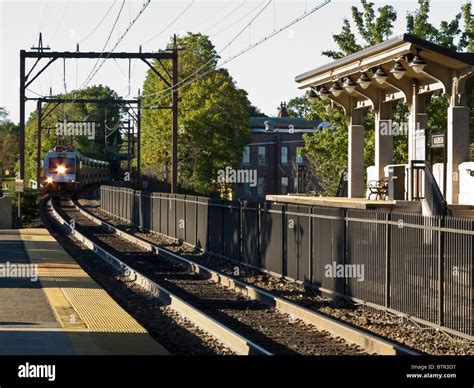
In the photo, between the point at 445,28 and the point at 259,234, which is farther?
the point at 445,28

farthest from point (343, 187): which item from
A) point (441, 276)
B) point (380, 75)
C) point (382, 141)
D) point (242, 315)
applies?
point (441, 276)

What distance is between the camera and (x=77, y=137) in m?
110

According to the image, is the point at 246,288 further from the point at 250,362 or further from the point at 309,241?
the point at 250,362

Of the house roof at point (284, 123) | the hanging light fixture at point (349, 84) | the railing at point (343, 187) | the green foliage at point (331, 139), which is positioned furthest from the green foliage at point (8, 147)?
the hanging light fixture at point (349, 84)

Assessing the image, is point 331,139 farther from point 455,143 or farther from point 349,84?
point 455,143

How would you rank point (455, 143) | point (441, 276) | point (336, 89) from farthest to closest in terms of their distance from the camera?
point (336, 89), point (455, 143), point (441, 276)

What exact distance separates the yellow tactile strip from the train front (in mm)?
42470

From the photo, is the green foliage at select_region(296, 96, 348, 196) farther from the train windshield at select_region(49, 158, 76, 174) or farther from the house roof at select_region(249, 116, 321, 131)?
the house roof at select_region(249, 116, 321, 131)

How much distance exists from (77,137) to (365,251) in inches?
3694

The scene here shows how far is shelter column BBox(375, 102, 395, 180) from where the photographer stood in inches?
1192

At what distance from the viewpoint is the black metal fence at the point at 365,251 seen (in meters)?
15.4

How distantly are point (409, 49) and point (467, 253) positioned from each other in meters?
9.75

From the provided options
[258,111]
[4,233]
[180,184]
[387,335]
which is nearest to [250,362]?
[387,335]

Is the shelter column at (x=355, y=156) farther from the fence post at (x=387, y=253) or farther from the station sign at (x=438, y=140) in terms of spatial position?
the fence post at (x=387, y=253)
